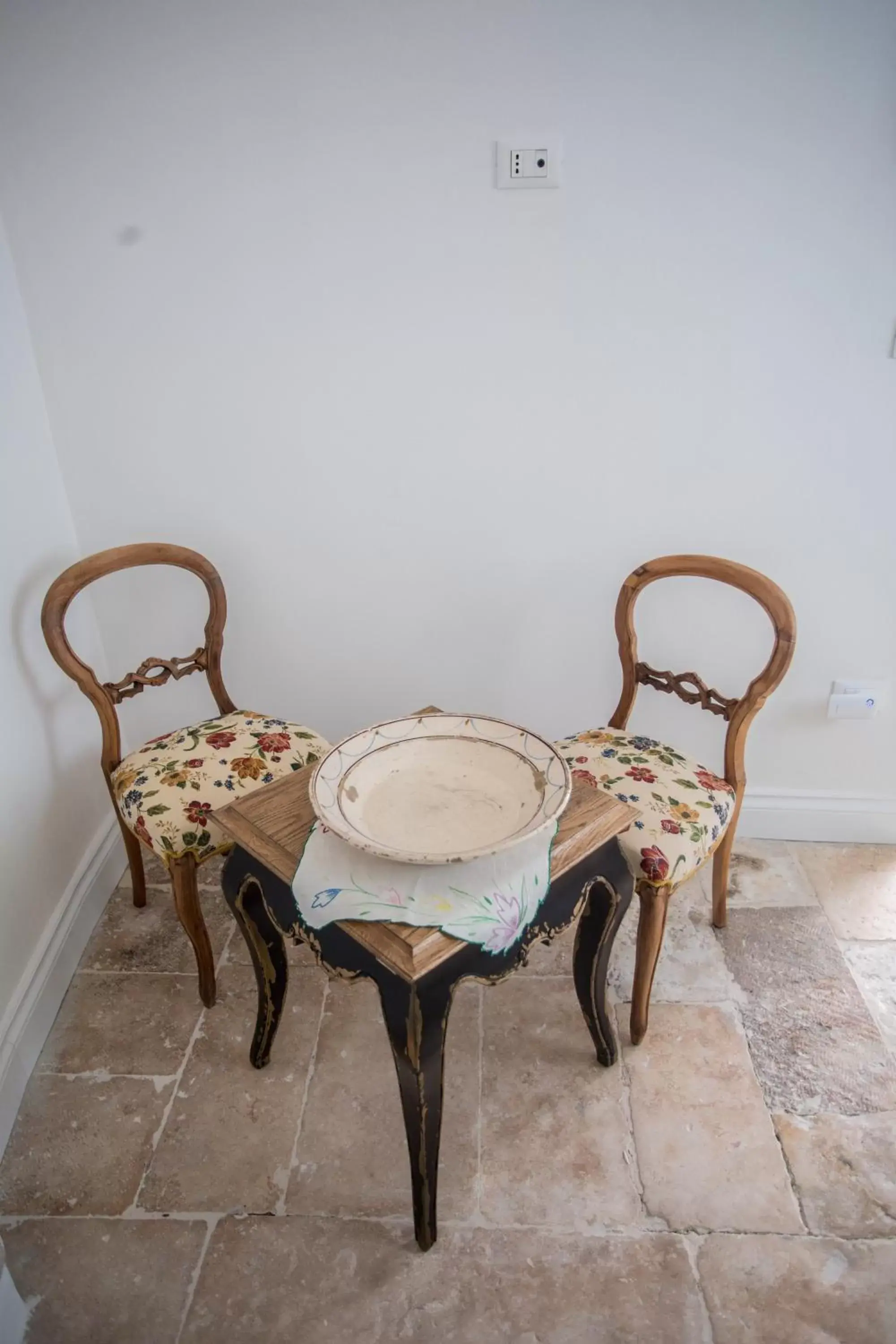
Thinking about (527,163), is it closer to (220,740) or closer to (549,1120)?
(220,740)

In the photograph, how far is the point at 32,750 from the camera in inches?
72.4

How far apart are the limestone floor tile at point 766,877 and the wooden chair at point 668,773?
0.56 ft

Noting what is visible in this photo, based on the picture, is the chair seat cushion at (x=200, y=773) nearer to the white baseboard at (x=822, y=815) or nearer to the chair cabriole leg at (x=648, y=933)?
the chair cabriole leg at (x=648, y=933)

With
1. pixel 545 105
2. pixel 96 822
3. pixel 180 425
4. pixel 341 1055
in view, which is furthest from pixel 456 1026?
pixel 545 105

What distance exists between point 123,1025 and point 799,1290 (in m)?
1.39

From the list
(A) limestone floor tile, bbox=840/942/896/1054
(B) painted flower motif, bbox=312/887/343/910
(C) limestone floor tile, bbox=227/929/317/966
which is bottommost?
(A) limestone floor tile, bbox=840/942/896/1054

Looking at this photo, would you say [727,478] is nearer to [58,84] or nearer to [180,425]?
[180,425]

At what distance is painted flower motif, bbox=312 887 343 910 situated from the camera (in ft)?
3.92

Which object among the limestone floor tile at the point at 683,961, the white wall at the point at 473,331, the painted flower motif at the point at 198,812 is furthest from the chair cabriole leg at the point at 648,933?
the painted flower motif at the point at 198,812

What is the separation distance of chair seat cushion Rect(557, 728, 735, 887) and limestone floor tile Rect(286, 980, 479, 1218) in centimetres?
47

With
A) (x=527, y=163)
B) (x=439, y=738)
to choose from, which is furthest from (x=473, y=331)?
(x=439, y=738)

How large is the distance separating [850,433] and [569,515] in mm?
658

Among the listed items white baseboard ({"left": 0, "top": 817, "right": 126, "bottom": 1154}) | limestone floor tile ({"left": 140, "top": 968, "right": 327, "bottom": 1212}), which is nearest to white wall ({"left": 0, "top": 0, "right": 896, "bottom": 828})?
white baseboard ({"left": 0, "top": 817, "right": 126, "bottom": 1154})

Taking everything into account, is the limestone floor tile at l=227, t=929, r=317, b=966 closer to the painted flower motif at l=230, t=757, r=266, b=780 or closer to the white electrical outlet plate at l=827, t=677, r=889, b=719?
the painted flower motif at l=230, t=757, r=266, b=780
